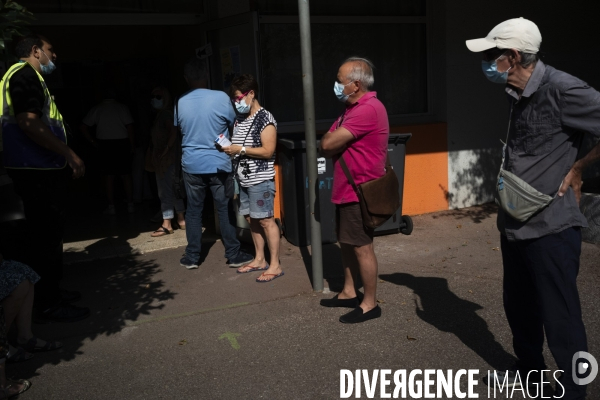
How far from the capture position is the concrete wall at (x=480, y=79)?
25.7 ft

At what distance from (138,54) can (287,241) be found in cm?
562

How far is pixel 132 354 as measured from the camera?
4.32m

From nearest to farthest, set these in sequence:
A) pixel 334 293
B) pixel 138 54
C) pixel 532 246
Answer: pixel 532 246
pixel 334 293
pixel 138 54

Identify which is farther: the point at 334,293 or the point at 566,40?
the point at 566,40

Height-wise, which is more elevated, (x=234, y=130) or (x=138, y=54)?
(x=138, y=54)

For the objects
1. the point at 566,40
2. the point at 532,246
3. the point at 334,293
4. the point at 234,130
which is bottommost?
the point at 334,293

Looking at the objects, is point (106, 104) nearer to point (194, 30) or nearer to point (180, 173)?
point (194, 30)

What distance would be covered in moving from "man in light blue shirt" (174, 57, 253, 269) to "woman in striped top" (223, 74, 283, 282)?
230 mm

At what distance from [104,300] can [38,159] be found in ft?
4.34

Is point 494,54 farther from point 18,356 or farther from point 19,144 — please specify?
point 18,356

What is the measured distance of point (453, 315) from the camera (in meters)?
4.76

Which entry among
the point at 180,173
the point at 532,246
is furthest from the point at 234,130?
the point at 532,246

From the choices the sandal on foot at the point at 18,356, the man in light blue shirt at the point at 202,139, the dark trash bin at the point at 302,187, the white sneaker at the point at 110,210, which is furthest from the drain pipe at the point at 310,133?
the white sneaker at the point at 110,210

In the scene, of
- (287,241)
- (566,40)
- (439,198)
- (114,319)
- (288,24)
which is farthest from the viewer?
(566,40)
